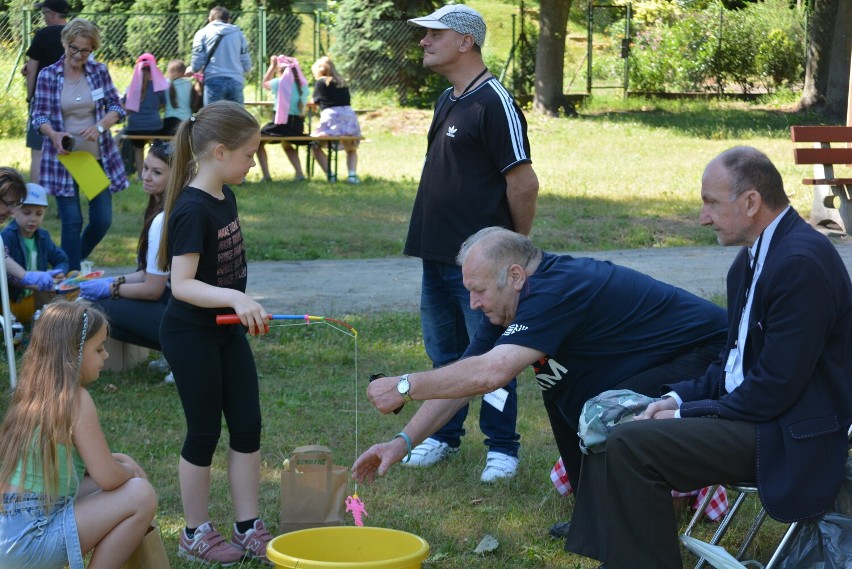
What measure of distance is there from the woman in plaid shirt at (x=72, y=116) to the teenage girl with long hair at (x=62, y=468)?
4.71 metres

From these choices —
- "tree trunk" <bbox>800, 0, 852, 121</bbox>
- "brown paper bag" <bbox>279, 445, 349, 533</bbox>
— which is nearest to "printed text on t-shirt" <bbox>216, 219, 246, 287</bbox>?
"brown paper bag" <bbox>279, 445, 349, 533</bbox>

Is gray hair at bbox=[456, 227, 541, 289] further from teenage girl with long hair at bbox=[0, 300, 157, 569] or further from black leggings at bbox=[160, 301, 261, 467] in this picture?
teenage girl with long hair at bbox=[0, 300, 157, 569]

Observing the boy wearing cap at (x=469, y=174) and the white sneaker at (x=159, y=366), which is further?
the white sneaker at (x=159, y=366)

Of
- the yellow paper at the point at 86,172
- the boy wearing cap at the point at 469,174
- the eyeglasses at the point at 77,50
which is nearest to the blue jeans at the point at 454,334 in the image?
the boy wearing cap at the point at 469,174

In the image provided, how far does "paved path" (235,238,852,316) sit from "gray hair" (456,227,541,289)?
4.22m

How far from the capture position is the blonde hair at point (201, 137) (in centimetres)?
375

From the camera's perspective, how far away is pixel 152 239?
18.2 ft

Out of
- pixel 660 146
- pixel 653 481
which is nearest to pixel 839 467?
pixel 653 481

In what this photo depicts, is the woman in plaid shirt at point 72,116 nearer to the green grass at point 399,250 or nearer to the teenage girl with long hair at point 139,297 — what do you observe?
the green grass at point 399,250

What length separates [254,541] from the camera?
154 inches

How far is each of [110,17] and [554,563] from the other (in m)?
20.2

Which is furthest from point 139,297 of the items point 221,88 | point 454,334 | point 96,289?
point 221,88

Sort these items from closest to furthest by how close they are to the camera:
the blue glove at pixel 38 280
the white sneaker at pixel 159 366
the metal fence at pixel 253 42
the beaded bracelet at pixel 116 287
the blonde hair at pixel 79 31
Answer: the beaded bracelet at pixel 116 287, the blue glove at pixel 38 280, the white sneaker at pixel 159 366, the blonde hair at pixel 79 31, the metal fence at pixel 253 42

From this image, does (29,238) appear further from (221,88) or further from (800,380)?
(221,88)
